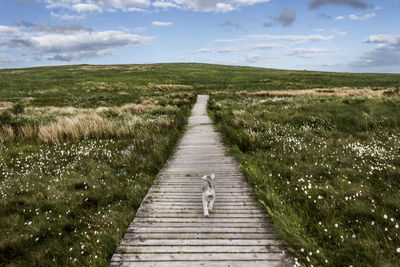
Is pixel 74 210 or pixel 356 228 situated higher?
pixel 356 228

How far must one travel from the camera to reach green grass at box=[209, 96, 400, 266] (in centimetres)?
389

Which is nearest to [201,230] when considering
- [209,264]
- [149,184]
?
[209,264]

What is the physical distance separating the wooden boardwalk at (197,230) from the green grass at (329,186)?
358mm

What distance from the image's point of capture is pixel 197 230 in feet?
14.6

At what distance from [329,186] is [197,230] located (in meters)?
3.93

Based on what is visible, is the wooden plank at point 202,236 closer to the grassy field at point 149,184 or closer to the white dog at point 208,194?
the grassy field at point 149,184

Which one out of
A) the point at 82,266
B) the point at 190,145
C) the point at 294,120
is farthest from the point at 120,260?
the point at 294,120

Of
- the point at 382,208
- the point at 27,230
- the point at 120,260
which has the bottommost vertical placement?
the point at 27,230

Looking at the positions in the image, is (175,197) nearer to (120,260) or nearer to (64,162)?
(120,260)

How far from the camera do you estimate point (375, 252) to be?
3.71 metres

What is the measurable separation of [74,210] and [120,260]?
254cm

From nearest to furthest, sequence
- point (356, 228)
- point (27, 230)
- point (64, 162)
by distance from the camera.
→ point (356, 228), point (27, 230), point (64, 162)

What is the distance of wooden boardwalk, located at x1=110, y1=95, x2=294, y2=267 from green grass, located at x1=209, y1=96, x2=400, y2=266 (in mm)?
358

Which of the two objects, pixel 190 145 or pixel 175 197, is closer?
pixel 175 197
